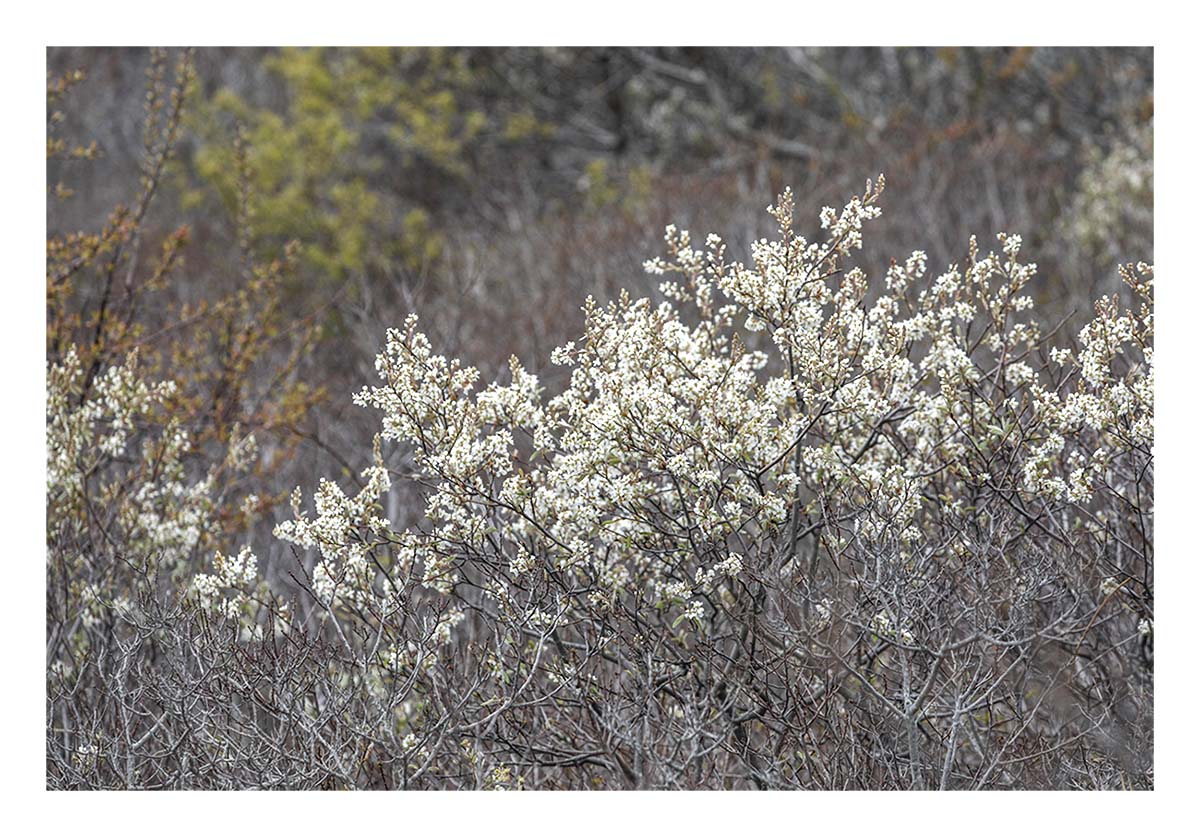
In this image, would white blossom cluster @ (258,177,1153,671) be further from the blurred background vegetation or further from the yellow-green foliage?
the yellow-green foliage

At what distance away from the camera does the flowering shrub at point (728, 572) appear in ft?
12.8

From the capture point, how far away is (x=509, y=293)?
10594 mm

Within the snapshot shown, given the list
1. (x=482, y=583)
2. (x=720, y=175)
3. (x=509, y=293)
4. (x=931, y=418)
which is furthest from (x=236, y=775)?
(x=720, y=175)

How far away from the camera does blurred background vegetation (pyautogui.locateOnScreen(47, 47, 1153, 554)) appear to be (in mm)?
7742

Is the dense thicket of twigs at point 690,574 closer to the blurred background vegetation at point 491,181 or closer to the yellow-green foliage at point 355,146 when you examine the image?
the blurred background vegetation at point 491,181

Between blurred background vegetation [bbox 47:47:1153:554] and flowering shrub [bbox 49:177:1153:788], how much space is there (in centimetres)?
213

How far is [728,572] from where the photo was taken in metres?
3.91

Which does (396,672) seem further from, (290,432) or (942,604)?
(290,432)

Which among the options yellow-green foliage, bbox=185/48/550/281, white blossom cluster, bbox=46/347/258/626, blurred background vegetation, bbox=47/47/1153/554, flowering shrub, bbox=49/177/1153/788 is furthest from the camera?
yellow-green foliage, bbox=185/48/550/281

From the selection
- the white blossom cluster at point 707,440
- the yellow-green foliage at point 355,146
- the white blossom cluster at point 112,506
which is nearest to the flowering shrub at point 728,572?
the white blossom cluster at point 707,440

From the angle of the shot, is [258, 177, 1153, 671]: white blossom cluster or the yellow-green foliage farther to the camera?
the yellow-green foliage

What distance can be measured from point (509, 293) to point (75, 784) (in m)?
6.97

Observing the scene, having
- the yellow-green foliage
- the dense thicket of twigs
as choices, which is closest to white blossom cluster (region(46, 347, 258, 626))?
the dense thicket of twigs

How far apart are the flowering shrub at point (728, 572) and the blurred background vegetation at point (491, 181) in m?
2.13
